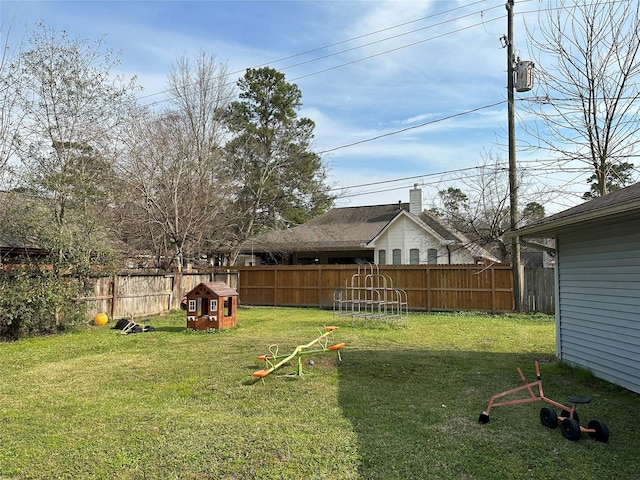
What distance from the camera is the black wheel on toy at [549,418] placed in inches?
152

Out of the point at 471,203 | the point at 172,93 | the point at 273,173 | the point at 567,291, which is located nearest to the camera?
the point at 567,291

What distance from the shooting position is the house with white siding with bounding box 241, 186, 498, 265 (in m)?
19.0

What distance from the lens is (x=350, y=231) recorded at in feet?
71.9

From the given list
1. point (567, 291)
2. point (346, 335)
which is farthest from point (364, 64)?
point (567, 291)

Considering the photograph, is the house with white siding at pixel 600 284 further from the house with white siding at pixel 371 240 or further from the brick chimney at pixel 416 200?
the brick chimney at pixel 416 200

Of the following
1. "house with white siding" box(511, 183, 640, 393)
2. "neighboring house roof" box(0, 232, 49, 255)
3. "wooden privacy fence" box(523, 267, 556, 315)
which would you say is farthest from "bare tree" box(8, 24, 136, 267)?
"wooden privacy fence" box(523, 267, 556, 315)

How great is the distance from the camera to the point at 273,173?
23.0 metres

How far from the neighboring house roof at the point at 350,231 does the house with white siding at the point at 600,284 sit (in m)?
11.8

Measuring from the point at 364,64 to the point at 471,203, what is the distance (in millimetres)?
7514

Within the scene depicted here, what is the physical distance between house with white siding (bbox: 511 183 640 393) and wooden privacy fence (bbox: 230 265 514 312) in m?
6.72

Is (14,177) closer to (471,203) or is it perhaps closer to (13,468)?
(13,468)

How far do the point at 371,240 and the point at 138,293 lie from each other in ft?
36.2

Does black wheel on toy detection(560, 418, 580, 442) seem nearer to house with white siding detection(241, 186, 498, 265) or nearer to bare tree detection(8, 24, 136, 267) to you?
bare tree detection(8, 24, 136, 267)

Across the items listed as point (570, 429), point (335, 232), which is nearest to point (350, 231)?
point (335, 232)
